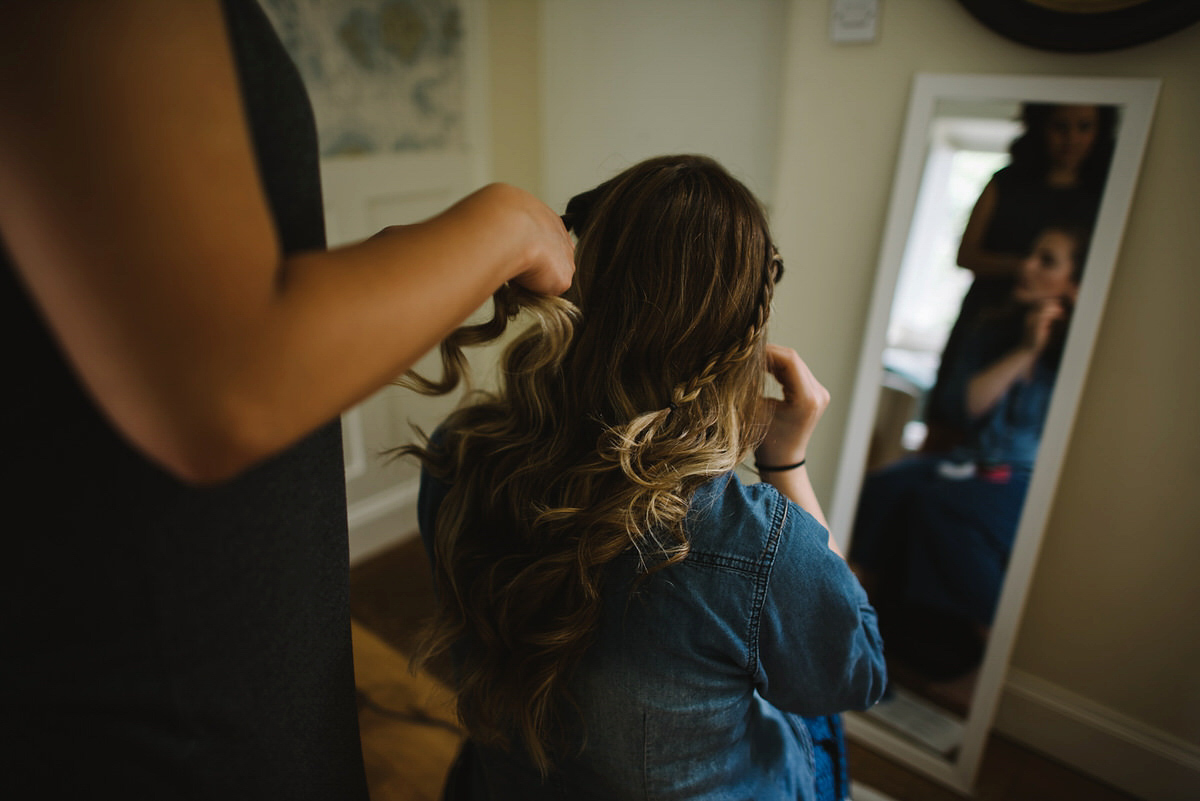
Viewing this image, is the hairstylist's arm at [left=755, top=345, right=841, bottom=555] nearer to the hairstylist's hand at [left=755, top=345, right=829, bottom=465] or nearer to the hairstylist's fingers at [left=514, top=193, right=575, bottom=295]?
the hairstylist's hand at [left=755, top=345, right=829, bottom=465]

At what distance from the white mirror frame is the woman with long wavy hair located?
71 centimetres

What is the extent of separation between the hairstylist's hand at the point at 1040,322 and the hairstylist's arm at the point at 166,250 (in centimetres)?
133

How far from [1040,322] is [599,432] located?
99 cm

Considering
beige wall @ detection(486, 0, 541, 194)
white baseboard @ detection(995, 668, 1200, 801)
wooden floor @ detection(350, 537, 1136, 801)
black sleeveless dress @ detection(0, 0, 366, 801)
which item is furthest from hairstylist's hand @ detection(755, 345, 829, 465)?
beige wall @ detection(486, 0, 541, 194)

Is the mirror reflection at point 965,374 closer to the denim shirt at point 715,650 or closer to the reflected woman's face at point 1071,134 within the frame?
the reflected woman's face at point 1071,134

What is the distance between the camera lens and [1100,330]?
1.33 meters

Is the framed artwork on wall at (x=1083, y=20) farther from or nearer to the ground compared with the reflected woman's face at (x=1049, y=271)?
farther from the ground

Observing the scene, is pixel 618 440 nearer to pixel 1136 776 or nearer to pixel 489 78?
A: pixel 1136 776

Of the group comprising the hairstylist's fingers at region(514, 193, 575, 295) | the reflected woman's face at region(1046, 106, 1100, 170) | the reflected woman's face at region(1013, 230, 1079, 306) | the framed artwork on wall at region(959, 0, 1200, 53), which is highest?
the framed artwork on wall at region(959, 0, 1200, 53)

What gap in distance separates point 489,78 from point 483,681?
1.80 m

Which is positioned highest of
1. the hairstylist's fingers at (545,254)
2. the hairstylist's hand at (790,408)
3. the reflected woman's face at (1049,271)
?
the hairstylist's fingers at (545,254)

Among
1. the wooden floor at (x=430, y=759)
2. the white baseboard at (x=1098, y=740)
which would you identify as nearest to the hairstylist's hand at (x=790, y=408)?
the wooden floor at (x=430, y=759)

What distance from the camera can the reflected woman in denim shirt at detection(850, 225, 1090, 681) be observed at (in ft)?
4.33

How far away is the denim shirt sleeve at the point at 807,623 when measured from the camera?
26.8 inches
